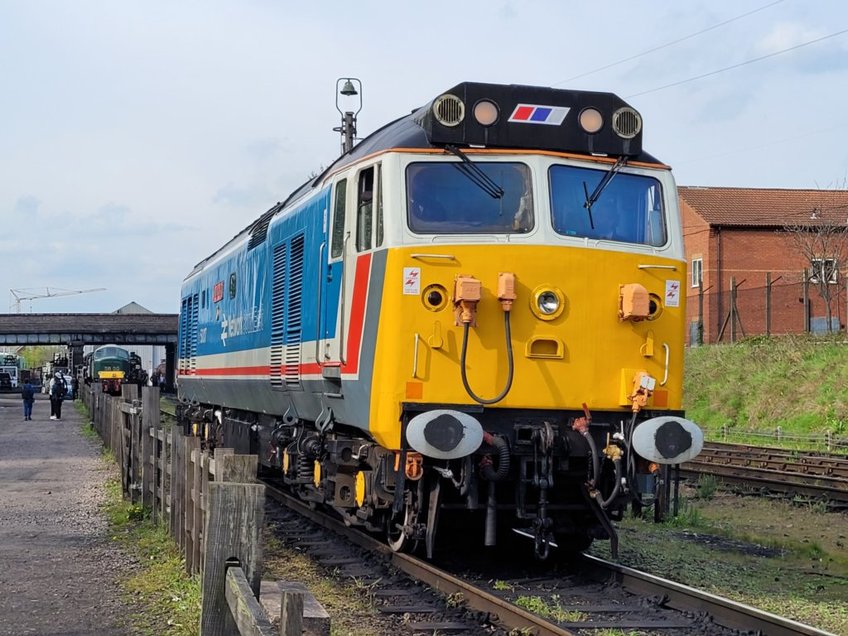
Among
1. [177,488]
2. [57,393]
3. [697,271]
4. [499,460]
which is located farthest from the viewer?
[697,271]

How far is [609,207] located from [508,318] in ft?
4.48

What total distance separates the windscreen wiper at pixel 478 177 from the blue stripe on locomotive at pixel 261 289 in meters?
1.46

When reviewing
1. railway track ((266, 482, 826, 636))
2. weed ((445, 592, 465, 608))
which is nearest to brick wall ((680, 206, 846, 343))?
railway track ((266, 482, 826, 636))

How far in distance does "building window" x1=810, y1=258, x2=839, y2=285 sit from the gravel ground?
24.4 meters

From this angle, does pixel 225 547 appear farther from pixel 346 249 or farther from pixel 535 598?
pixel 346 249

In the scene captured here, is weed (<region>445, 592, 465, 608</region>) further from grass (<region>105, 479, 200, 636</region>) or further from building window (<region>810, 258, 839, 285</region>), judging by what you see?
building window (<region>810, 258, 839, 285</region>)

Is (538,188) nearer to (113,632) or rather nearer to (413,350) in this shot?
(413,350)

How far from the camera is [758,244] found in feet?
143

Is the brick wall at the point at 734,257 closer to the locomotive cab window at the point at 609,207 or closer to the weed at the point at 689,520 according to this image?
the weed at the point at 689,520

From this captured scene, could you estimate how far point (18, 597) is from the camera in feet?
27.0

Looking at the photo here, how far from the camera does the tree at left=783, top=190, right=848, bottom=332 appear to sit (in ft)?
123

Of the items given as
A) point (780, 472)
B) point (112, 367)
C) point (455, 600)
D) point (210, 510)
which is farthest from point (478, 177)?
point (112, 367)

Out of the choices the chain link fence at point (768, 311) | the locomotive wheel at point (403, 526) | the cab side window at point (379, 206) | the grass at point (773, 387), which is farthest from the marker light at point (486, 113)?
the chain link fence at point (768, 311)

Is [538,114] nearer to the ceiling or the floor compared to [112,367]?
nearer to the ceiling
